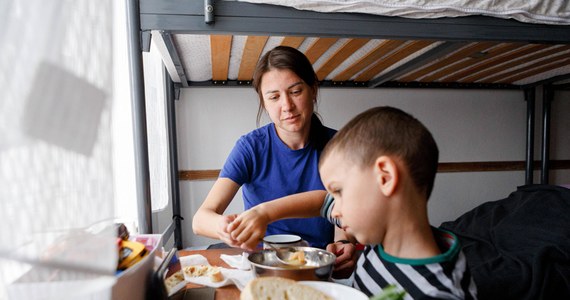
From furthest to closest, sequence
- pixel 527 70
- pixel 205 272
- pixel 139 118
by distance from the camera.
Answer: pixel 527 70 < pixel 139 118 < pixel 205 272

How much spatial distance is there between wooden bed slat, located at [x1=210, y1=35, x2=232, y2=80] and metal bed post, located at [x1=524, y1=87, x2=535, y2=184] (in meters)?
2.40

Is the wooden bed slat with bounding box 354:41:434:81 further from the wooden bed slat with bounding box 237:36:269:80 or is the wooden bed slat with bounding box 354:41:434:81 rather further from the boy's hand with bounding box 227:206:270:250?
the boy's hand with bounding box 227:206:270:250

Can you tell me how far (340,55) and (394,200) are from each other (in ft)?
4.61

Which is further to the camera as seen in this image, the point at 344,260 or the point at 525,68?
the point at 525,68

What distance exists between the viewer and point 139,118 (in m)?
1.11

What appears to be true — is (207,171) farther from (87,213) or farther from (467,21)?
(87,213)

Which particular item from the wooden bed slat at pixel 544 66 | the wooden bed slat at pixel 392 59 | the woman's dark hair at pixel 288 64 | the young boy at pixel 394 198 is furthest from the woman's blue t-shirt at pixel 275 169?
the wooden bed slat at pixel 544 66

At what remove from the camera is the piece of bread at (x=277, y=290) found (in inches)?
19.3

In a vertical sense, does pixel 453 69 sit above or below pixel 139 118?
above

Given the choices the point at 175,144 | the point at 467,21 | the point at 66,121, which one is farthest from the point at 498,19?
the point at 175,144

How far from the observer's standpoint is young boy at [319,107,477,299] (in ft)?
1.72

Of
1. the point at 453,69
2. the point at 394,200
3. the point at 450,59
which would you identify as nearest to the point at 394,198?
the point at 394,200

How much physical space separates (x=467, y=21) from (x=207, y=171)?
1913 millimetres

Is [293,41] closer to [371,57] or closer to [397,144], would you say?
[371,57]
